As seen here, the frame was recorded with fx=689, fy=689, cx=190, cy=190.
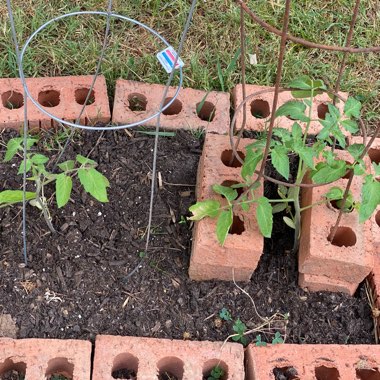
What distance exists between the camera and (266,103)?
2588 mm

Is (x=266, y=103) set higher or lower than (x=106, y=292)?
higher

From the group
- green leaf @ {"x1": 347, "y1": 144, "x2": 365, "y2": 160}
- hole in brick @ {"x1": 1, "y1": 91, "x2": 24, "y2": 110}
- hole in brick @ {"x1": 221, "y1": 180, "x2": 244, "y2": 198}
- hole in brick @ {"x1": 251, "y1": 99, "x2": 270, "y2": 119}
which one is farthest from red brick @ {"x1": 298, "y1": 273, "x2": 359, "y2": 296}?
hole in brick @ {"x1": 1, "y1": 91, "x2": 24, "y2": 110}

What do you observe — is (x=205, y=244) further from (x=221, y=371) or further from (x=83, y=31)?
(x=83, y=31)

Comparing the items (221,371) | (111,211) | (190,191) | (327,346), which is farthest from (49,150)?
(327,346)

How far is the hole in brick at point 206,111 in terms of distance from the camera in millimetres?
2551

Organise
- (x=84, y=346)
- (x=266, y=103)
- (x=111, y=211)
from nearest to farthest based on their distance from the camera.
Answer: (x=84, y=346) → (x=111, y=211) → (x=266, y=103)

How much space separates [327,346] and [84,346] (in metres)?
0.70

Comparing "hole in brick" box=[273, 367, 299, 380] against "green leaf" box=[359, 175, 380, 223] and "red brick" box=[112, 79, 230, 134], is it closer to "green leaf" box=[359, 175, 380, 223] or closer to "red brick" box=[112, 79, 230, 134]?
"green leaf" box=[359, 175, 380, 223]

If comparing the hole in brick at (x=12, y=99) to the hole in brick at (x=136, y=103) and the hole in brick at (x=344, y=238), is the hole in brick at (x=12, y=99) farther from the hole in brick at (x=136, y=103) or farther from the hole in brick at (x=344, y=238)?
the hole in brick at (x=344, y=238)

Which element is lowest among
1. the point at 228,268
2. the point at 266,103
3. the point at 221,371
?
the point at 221,371

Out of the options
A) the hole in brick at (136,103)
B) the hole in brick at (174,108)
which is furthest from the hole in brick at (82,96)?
the hole in brick at (174,108)

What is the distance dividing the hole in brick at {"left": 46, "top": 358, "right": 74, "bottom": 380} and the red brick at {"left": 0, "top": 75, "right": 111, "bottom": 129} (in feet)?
2.92

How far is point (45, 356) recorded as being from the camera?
192cm

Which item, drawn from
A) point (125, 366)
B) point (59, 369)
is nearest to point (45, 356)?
point (59, 369)
